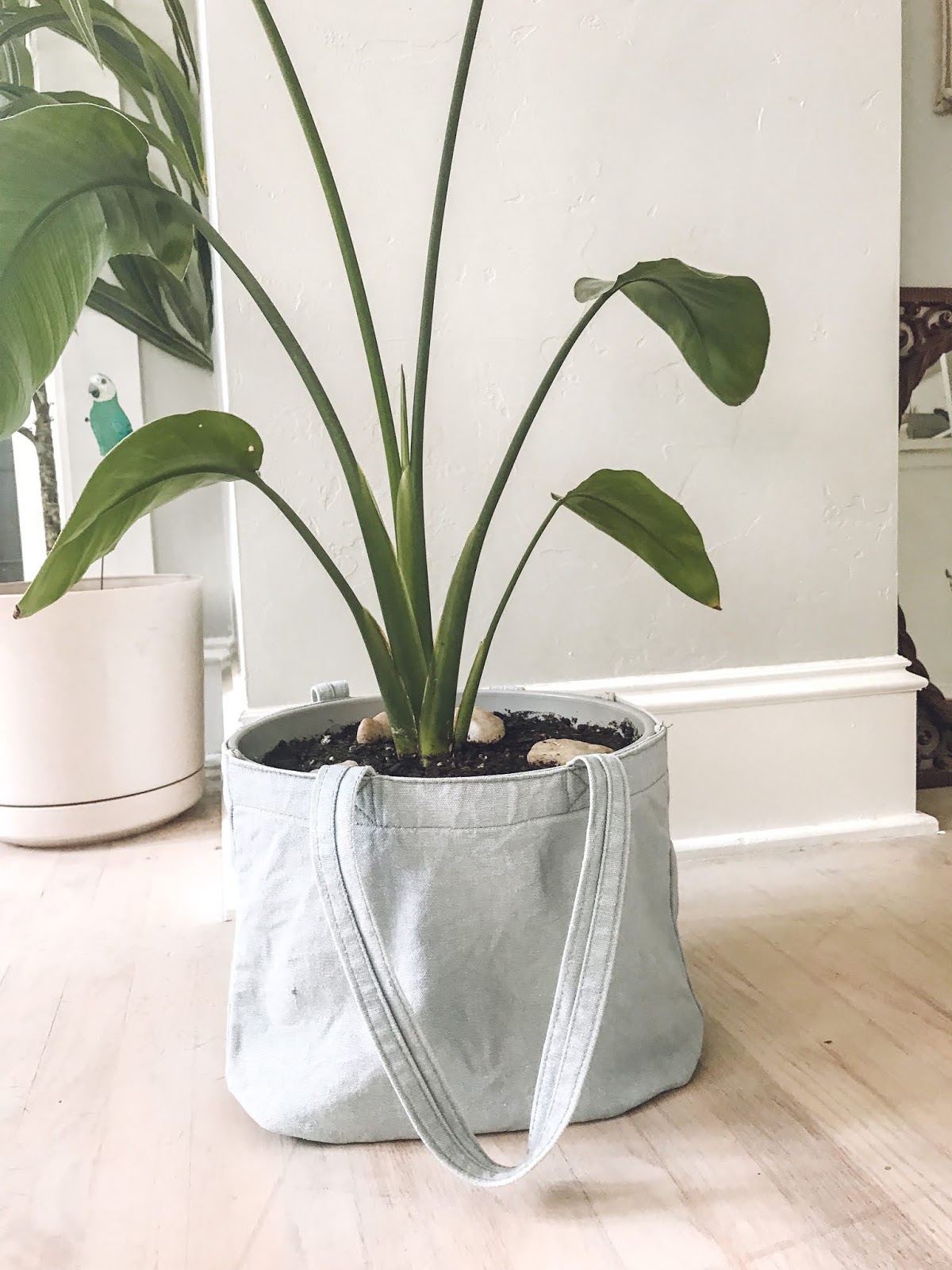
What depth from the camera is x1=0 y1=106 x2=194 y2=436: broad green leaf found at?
1.82 ft

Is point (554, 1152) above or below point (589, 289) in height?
below

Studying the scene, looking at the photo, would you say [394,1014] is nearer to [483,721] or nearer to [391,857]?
[391,857]

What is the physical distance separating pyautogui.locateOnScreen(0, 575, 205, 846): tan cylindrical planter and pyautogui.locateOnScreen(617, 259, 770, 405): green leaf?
697mm

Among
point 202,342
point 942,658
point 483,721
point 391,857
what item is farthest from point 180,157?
point 942,658

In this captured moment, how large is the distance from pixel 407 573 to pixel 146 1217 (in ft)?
1.36

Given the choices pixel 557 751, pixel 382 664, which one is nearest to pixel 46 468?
pixel 382 664

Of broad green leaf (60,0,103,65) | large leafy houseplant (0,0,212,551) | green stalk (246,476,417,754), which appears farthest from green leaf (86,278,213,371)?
green stalk (246,476,417,754)

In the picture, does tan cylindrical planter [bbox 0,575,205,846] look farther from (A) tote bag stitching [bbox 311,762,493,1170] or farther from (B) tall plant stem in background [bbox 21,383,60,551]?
(A) tote bag stitching [bbox 311,762,493,1170]

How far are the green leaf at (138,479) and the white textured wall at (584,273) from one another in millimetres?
383

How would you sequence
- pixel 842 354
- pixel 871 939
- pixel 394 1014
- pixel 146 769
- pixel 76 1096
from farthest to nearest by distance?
1. pixel 146 769
2. pixel 842 354
3. pixel 871 939
4. pixel 76 1096
5. pixel 394 1014

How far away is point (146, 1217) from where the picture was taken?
0.54m

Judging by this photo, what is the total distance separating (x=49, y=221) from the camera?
22.7 inches

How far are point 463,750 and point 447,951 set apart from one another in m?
0.17

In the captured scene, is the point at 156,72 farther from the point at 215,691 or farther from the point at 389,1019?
the point at 389,1019
